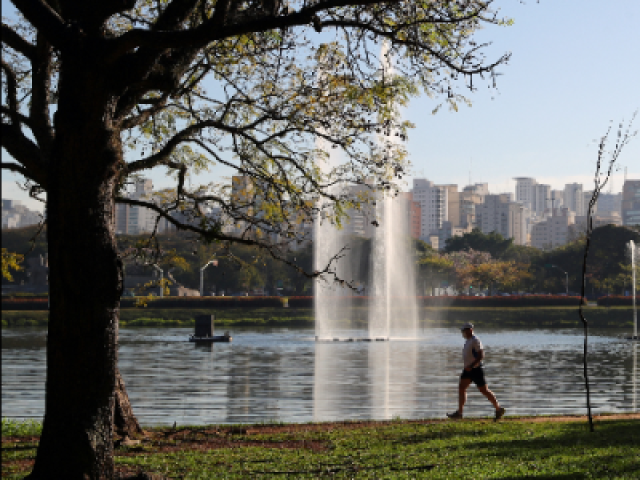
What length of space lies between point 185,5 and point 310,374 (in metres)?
19.9

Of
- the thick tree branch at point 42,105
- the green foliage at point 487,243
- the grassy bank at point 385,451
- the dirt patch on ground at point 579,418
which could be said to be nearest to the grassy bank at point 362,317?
the dirt patch on ground at point 579,418


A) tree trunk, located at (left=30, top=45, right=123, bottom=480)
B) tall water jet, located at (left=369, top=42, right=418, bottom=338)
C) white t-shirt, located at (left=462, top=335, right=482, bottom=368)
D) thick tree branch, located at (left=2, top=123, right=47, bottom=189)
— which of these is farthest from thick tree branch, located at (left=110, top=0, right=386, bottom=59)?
tall water jet, located at (left=369, top=42, right=418, bottom=338)

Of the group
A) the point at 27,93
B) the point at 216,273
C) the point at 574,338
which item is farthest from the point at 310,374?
the point at 216,273

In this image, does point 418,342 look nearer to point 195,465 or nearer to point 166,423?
point 166,423

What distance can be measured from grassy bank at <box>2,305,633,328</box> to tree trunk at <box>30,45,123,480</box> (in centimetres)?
5700

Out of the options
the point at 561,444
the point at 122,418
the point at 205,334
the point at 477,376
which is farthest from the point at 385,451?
the point at 205,334

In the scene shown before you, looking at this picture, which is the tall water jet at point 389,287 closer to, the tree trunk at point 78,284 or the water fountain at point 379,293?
the water fountain at point 379,293

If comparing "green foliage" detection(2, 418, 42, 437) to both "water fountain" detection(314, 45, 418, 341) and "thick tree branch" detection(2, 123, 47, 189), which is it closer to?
"thick tree branch" detection(2, 123, 47, 189)

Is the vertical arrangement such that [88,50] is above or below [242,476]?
above

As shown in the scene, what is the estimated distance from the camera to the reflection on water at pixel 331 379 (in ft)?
62.6

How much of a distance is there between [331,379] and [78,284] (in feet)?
61.5

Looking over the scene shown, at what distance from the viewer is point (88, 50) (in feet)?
26.6

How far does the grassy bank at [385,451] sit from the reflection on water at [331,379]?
393 centimetres

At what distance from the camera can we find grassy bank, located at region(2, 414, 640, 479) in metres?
9.39
